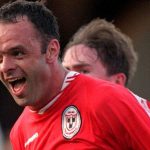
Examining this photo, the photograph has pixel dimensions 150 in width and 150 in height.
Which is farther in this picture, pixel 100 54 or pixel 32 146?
pixel 100 54

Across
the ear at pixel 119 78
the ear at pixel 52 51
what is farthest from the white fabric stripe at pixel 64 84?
the ear at pixel 119 78

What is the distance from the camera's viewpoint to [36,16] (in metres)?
2.78

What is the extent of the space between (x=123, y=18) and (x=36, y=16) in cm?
230

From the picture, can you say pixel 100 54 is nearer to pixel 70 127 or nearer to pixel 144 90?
pixel 70 127

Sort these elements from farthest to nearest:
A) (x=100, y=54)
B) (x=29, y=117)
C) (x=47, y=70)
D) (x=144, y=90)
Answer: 1. (x=144, y=90)
2. (x=100, y=54)
3. (x=29, y=117)
4. (x=47, y=70)

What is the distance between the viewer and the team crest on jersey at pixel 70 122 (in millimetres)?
2619

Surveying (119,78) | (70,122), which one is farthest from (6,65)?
(119,78)

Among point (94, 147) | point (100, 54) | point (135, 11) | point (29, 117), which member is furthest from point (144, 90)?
point (94, 147)

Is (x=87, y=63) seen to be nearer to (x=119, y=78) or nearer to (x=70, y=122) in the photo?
(x=119, y=78)

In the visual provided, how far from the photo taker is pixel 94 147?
8.29 ft

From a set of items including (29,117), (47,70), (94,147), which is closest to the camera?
(94,147)

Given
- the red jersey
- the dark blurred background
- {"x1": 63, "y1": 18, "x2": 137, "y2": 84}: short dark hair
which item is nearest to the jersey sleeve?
the red jersey

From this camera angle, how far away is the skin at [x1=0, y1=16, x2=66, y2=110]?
261 cm

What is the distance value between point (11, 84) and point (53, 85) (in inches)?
8.1
